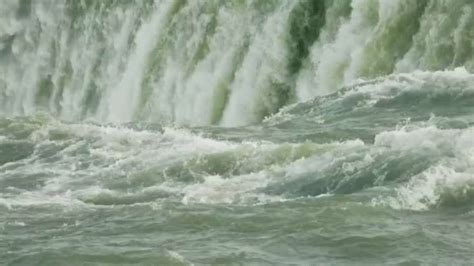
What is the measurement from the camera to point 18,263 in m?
8.51

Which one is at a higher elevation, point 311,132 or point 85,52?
point 85,52

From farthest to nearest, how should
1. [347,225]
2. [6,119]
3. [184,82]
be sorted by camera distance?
1. [184,82]
2. [6,119]
3. [347,225]

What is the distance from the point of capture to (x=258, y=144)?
39.6 ft

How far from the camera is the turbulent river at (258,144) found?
8.53 meters

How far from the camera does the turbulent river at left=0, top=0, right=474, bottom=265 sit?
8.53m

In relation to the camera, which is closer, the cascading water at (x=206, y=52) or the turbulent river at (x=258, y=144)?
the turbulent river at (x=258, y=144)

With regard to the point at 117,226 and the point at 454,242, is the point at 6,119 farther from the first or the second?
the point at 454,242

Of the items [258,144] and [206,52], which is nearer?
[258,144]

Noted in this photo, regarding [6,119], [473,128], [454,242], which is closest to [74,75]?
[6,119]

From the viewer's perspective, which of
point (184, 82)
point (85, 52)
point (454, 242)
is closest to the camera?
point (454, 242)

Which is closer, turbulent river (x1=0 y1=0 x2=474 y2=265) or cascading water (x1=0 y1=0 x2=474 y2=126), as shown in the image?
turbulent river (x1=0 y1=0 x2=474 y2=265)

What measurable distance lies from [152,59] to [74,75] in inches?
155

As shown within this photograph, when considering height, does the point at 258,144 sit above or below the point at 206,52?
below

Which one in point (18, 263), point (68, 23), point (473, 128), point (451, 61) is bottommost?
point (18, 263)
